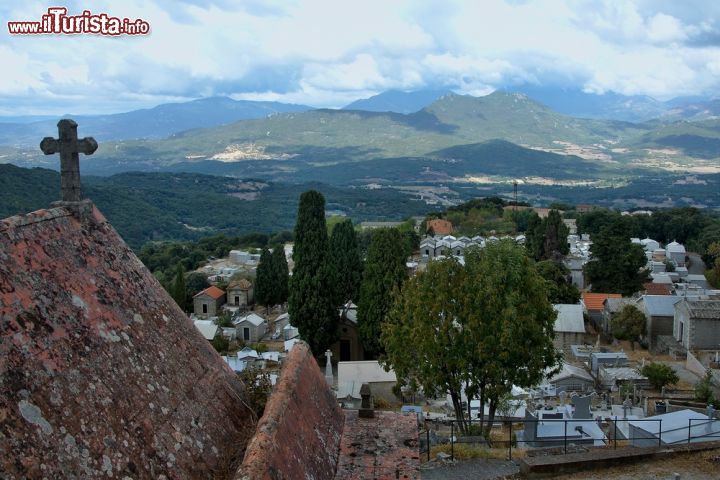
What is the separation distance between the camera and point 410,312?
15.7 m

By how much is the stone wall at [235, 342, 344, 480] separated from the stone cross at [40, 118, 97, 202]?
266 centimetres

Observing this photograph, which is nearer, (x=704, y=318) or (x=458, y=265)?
(x=458, y=265)

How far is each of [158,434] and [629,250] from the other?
43.3 m

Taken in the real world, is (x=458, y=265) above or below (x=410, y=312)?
above

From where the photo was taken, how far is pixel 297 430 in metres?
6.20

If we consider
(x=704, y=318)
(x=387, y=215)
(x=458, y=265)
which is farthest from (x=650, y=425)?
(x=387, y=215)

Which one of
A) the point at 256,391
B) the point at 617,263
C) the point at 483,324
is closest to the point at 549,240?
the point at 617,263

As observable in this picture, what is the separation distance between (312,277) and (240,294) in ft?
67.8

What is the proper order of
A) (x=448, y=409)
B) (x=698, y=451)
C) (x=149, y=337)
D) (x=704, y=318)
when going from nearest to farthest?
(x=149, y=337), (x=698, y=451), (x=448, y=409), (x=704, y=318)

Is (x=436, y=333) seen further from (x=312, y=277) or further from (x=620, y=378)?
(x=312, y=277)

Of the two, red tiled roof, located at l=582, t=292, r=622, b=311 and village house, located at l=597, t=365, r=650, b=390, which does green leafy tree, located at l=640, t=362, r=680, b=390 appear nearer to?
village house, located at l=597, t=365, r=650, b=390

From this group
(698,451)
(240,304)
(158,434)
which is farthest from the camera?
(240,304)

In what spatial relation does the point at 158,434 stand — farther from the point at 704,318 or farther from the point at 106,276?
the point at 704,318

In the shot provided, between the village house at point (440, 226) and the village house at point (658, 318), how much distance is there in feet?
144
